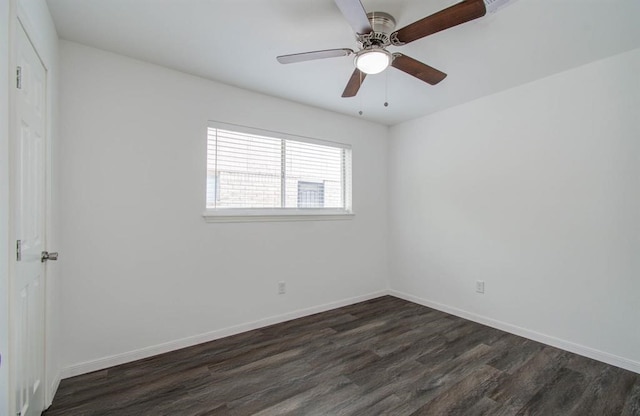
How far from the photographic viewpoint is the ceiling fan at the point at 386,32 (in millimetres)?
1403

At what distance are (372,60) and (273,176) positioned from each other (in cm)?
177

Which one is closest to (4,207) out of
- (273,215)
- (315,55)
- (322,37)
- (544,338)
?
(315,55)

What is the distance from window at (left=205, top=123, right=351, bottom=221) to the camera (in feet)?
9.46

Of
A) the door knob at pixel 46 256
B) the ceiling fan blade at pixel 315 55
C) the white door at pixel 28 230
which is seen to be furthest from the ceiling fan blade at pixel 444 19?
the door knob at pixel 46 256

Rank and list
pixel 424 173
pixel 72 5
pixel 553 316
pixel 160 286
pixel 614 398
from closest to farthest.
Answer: pixel 72 5 → pixel 614 398 → pixel 160 286 → pixel 553 316 → pixel 424 173

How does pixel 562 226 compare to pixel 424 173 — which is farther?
pixel 424 173

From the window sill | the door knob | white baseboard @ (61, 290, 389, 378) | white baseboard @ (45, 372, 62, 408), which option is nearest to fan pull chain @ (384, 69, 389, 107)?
the window sill

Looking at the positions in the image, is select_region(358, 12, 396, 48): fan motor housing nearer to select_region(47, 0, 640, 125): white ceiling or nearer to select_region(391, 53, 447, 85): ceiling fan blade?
select_region(47, 0, 640, 125): white ceiling

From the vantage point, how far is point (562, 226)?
2627 mm

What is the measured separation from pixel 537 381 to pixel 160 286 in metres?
3.09

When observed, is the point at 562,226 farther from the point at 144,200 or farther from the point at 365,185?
the point at 144,200

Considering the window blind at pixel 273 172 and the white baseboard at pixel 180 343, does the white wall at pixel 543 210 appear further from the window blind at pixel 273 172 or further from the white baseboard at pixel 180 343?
the white baseboard at pixel 180 343

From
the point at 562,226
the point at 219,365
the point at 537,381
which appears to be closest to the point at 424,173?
the point at 562,226

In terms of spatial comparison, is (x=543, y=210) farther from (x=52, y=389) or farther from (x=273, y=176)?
(x=52, y=389)
